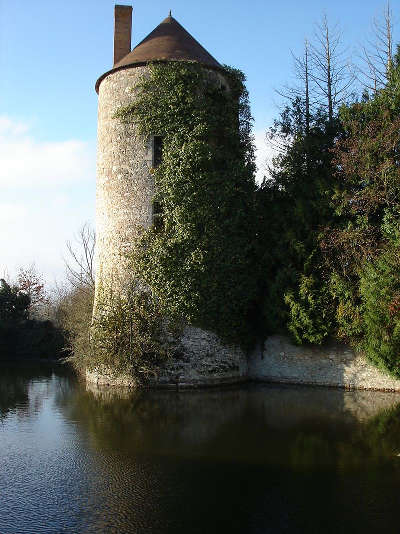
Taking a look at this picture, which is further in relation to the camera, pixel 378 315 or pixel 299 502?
pixel 378 315

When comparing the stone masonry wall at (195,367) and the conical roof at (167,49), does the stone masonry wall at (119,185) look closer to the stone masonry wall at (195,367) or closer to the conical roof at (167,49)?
the conical roof at (167,49)

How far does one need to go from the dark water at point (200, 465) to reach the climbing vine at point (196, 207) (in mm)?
3300

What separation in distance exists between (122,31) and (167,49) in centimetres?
300

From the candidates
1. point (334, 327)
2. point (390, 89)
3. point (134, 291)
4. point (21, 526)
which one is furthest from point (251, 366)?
point (21, 526)

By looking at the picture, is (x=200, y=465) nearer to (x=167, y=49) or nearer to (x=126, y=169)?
(x=126, y=169)

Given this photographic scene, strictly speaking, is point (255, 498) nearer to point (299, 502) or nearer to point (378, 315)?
point (299, 502)

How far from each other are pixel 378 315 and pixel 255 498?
8.94 m

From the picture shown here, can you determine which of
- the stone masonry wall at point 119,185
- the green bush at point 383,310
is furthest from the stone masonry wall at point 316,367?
the stone masonry wall at point 119,185

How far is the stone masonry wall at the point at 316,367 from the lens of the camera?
→ 1542 centimetres

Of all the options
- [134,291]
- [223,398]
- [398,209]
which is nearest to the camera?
[223,398]

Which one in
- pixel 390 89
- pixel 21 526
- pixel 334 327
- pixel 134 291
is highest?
pixel 390 89

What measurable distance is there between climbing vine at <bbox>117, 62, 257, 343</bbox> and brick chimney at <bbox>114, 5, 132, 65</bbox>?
9.20ft

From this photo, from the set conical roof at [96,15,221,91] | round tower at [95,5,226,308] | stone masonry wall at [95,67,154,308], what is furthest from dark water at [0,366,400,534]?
conical roof at [96,15,221,91]

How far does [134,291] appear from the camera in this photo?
16078 mm
